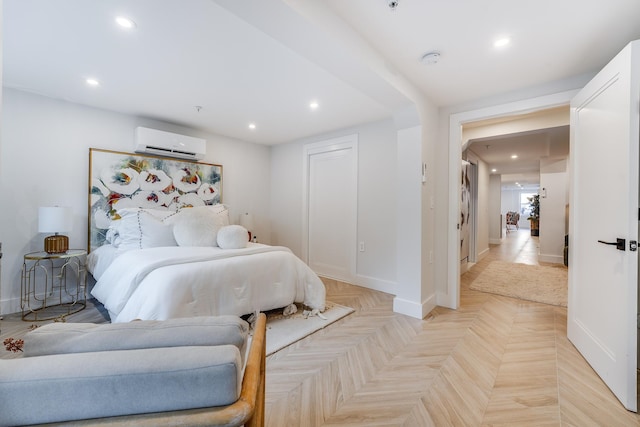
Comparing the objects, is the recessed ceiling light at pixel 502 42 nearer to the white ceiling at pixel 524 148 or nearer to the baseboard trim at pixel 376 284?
the white ceiling at pixel 524 148

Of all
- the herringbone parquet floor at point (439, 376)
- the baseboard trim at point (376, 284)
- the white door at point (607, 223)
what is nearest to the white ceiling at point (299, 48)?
the white door at point (607, 223)

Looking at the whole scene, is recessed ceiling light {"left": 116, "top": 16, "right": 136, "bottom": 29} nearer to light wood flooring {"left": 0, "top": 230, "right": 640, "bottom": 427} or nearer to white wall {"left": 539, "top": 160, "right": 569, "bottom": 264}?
light wood flooring {"left": 0, "top": 230, "right": 640, "bottom": 427}

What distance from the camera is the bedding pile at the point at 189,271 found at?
6.64ft

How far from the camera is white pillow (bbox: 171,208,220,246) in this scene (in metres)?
2.98

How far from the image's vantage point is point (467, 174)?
17.1ft

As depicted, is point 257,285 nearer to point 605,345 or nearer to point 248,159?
point 605,345

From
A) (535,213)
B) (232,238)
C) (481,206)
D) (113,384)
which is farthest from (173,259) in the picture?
(535,213)

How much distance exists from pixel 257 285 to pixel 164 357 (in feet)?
6.36

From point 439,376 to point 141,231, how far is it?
3075 mm

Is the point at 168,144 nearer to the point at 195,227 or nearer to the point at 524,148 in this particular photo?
the point at 195,227

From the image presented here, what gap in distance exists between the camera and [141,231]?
2949 mm

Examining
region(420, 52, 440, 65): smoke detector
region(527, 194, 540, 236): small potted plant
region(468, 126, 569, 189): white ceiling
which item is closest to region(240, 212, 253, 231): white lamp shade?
region(420, 52, 440, 65): smoke detector

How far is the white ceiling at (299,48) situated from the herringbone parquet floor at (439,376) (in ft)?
6.85

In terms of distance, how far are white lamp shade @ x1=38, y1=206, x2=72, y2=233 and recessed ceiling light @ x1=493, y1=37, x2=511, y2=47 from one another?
158 inches
